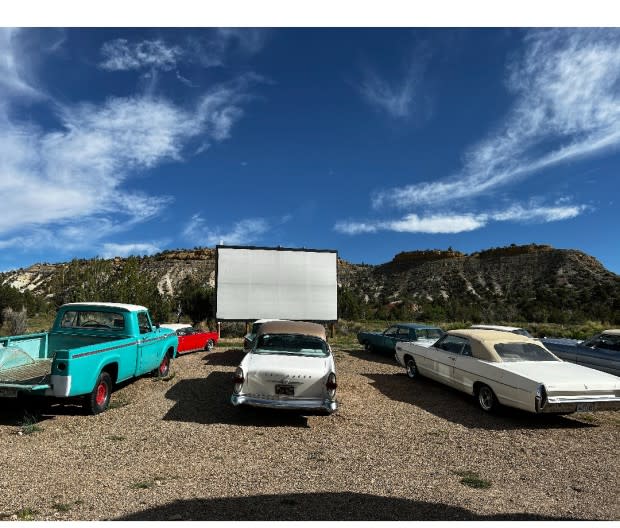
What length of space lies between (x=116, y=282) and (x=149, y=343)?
1648 cm

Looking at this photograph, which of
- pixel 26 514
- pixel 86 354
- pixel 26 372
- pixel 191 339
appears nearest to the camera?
pixel 26 514

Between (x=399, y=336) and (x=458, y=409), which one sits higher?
(x=399, y=336)

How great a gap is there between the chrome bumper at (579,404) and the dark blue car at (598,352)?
291 cm

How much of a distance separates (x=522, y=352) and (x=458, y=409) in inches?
66.5

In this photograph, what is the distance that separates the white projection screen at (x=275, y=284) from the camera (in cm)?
1903

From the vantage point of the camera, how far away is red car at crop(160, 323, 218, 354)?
46.9 ft

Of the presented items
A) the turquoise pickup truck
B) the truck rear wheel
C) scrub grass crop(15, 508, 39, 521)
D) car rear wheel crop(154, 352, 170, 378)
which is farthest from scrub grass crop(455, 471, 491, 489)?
car rear wheel crop(154, 352, 170, 378)

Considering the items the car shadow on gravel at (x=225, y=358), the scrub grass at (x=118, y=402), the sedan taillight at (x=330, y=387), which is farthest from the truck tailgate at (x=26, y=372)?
the car shadow on gravel at (x=225, y=358)

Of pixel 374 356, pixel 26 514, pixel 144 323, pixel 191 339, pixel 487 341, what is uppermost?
pixel 144 323

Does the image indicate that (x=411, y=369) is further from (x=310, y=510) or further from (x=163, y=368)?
(x=310, y=510)

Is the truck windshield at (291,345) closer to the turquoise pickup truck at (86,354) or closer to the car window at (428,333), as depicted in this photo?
the turquoise pickup truck at (86,354)

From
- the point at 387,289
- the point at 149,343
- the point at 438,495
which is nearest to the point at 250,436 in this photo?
the point at 438,495

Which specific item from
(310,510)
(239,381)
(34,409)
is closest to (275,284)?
(34,409)

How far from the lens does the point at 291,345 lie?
27.1 feet
